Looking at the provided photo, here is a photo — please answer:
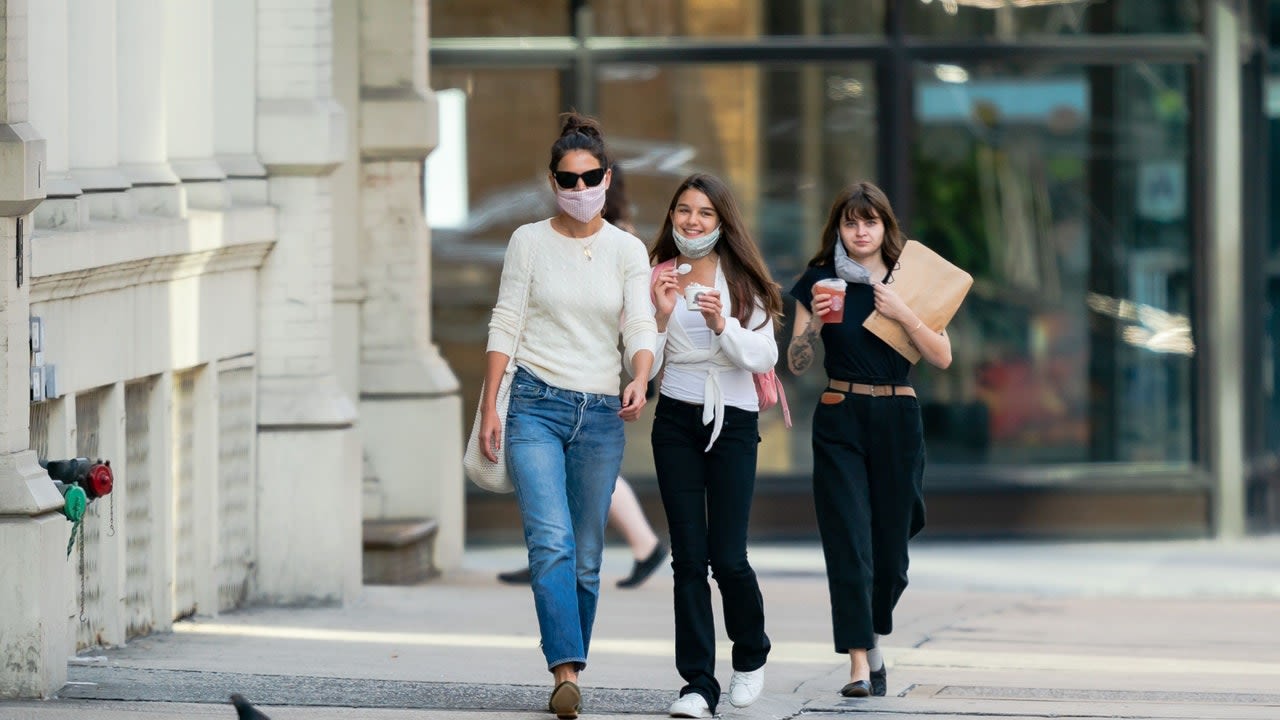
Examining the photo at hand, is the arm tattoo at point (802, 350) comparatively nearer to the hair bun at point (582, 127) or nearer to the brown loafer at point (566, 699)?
the hair bun at point (582, 127)

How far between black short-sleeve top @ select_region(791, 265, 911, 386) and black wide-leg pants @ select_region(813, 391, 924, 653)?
0.25 ft

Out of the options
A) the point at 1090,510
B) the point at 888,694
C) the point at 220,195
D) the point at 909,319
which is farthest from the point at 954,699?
the point at 1090,510

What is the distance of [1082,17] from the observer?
13.6 meters

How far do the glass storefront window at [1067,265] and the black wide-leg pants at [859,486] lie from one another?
6.16 metres

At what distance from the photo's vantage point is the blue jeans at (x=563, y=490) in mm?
6883

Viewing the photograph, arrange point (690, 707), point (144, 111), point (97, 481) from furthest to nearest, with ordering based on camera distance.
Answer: point (144, 111) → point (97, 481) → point (690, 707)

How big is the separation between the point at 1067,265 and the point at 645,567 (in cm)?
398

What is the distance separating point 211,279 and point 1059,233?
6344 mm

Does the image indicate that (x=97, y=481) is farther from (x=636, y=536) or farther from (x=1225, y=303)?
(x=1225, y=303)

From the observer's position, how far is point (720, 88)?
13469 mm

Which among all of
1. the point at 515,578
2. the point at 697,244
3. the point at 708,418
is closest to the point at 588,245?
the point at 697,244

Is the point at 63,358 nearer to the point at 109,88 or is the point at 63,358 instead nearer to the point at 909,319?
the point at 109,88

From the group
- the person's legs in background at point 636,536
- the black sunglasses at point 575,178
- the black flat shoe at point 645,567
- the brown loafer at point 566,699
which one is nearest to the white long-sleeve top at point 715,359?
the black sunglasses at point 575,178

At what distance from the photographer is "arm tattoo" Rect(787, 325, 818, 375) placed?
24.7ft
